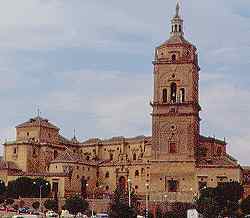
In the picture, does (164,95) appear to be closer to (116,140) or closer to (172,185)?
(172,185)

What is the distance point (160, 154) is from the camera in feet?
306

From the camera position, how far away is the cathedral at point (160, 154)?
91750mm

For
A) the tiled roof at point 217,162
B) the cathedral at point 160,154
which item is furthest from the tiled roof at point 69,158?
the tiled roof at point 217,162

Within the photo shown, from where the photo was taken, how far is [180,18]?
97.6 m

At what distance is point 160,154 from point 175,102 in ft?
19.5

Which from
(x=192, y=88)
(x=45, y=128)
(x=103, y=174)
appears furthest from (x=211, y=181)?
(x=45, y=128)

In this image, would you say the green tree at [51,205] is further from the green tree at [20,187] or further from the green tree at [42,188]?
the green tree at [20,187]

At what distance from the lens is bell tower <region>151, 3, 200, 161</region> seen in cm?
9288

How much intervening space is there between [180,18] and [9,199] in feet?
92.0

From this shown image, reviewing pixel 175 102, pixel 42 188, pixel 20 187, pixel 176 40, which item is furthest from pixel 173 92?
pixel 20 187

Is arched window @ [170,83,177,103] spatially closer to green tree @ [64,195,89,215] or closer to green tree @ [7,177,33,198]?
green tree @ [64,195,89,215]

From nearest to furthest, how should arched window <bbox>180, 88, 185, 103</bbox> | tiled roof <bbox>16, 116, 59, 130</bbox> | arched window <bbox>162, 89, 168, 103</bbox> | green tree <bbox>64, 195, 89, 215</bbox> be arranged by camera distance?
green tree <bbox>64, 195, 89, 215</bbox> < arched window <bbox>180, 88, 185, 103</bbox> < arched window <bbox>162, 89, 168, 103</bbox> < tiled roof <bbox>16, 116, 59, 130</bbox>

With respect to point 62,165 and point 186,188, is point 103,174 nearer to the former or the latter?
point 62,165

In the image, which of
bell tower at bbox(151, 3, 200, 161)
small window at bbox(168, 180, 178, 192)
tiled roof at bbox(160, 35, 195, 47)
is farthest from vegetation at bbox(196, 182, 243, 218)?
tiled roof at bbox(160, 35, 195, 47)
